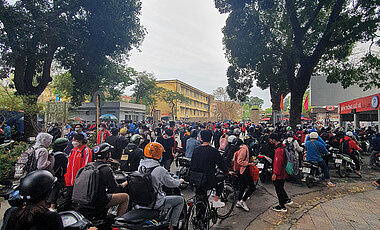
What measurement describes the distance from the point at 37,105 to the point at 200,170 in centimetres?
1262

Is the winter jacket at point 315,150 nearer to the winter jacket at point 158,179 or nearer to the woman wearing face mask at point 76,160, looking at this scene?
the winter jacket at point 158,179

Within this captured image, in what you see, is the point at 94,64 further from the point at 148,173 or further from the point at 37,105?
the point at 148,173

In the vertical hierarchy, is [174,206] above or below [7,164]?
above

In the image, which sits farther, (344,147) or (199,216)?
(344,147)

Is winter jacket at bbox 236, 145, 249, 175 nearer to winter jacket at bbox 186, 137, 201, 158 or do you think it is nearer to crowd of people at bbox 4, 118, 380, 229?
crowd of people at bbox 4, 118, 380, 229

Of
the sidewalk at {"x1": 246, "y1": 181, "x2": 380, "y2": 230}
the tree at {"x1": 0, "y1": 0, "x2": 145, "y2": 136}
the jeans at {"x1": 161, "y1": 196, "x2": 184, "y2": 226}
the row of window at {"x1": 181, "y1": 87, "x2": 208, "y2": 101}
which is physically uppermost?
the row of window at {"x1": 181, "y1": 87, "x2": 208, "y2": 101}

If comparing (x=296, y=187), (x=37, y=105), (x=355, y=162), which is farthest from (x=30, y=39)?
(x=355, y=162)

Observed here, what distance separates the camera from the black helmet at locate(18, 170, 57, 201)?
1.83 metres

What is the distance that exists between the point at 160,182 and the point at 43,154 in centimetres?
237

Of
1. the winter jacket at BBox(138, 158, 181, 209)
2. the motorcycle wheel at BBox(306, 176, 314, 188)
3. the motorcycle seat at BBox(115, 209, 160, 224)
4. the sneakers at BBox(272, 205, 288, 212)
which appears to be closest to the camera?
the motorcycle seat at BBox(115, 209, 160, 224)

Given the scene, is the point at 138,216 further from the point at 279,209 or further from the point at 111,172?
the point at 279,209

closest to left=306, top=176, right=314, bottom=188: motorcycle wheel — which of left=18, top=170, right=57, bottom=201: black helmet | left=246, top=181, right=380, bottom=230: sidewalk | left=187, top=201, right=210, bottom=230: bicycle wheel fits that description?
left=246, top=181, right=380, bottom=230: sidewalk

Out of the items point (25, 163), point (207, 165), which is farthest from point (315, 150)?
point (25, 163)

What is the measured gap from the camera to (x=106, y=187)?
315cm
